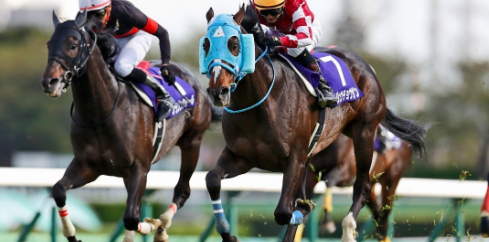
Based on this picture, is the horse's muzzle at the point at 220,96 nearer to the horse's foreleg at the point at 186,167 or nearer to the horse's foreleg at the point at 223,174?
the horse's foreleg at the point at 223,174

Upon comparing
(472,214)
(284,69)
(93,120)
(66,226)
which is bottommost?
(472,214)

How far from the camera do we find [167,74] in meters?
6.27

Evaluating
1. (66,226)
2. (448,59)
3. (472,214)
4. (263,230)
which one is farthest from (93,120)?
(448,59)

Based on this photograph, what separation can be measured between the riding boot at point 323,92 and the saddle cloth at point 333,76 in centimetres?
6

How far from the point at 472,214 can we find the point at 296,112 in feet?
15.1

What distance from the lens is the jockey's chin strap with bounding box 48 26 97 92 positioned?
5.10 meters

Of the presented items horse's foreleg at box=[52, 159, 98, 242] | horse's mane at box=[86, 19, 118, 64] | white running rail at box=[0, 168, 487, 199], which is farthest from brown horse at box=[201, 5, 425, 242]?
white running rail at box=[0, 168, 487, 199]

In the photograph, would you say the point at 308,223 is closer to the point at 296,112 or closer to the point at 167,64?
the point at 167,64

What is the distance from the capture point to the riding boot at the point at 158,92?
6035mm

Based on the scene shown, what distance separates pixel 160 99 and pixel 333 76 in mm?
1332

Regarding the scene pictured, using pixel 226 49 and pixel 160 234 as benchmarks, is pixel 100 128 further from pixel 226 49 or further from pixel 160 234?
pixel 226 49

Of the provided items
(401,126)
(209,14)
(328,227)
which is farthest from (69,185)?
(328,227)

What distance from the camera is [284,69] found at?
17.3 ft

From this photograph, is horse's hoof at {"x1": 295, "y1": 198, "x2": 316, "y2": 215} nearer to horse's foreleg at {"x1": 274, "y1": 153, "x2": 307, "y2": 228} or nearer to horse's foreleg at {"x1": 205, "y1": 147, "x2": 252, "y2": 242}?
horse's foreleg at {"x1": 274, "y1": 153, "x2": 307, "y2": 228}
